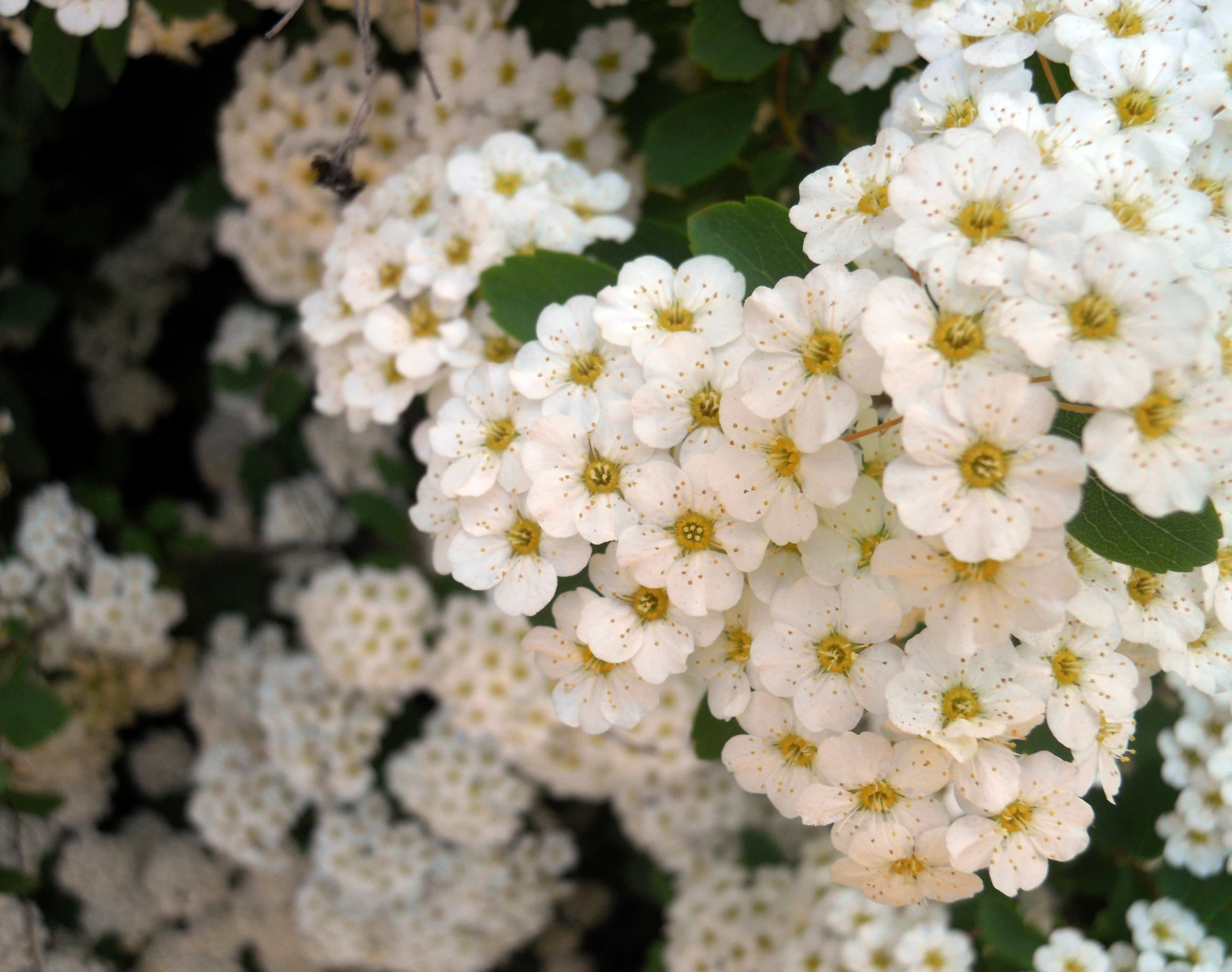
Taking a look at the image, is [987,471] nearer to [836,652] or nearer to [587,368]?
[836,652]

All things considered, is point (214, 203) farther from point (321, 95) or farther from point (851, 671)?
point (851, 671)

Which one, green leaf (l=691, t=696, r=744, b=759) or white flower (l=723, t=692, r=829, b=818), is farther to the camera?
green leaf (l=691, t=696, r=744, b=759)

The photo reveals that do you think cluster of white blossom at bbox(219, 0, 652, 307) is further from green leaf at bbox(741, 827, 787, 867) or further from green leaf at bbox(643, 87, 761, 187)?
green leaf at bbox(741, 827, 787, 867)

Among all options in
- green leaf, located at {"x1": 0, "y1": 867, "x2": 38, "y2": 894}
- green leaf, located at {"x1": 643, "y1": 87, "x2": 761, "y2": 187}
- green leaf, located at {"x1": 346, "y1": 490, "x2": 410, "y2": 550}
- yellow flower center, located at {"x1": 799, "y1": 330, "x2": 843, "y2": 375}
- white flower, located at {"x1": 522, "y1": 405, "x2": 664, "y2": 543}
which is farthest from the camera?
green leaf, located at {"x1": 346, "y1": 490, "x2": 410, "y2": 550}

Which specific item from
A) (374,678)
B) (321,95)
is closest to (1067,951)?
(374,678)

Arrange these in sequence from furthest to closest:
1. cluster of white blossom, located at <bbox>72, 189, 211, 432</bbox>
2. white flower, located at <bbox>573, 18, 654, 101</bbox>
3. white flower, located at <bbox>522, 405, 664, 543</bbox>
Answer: cluster of white blossom, located at <bbox>72, 189, 211, 432</bbox>, white flower, located at <bbox>573, 18, 654, 101</bbox>, white flower, located at <bbox>522, 405, 664, 543</bbox>

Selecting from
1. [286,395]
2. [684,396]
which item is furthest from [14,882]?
[684,396]

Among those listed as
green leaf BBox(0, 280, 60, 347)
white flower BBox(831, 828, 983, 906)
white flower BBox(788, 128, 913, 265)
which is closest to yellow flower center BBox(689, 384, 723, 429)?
white flower BBox(788, 128, 913, 265)
